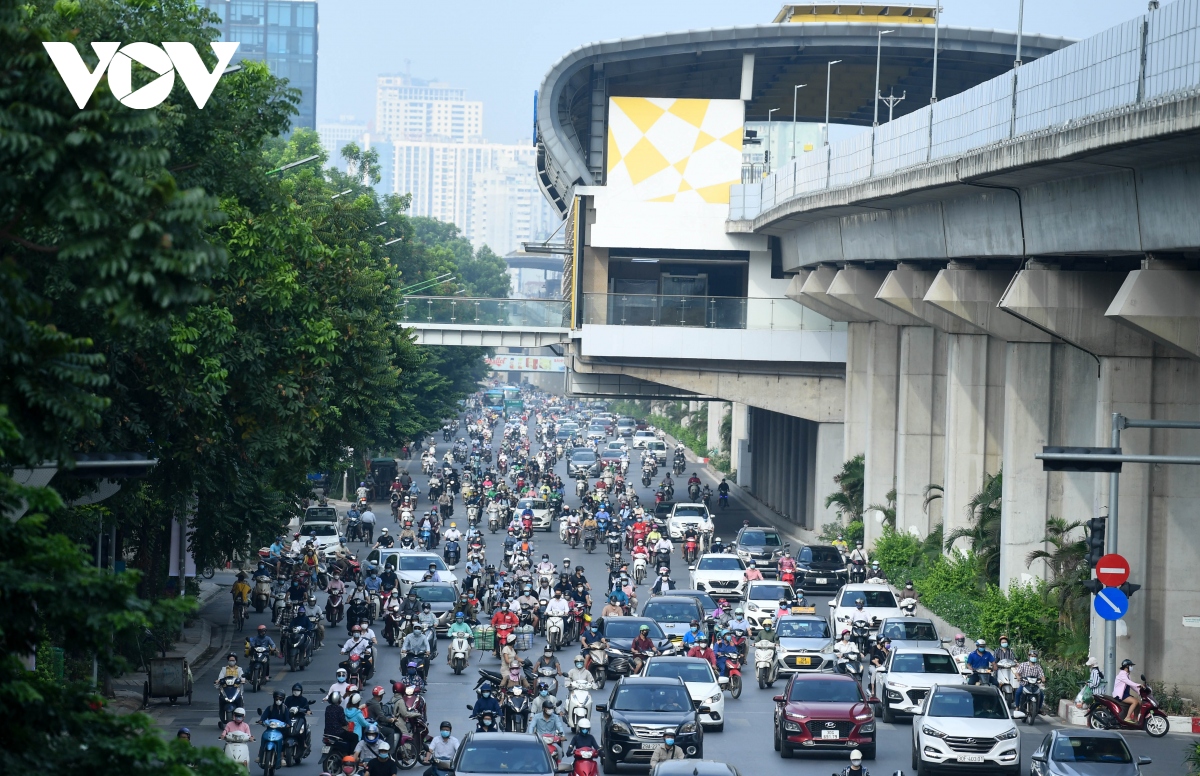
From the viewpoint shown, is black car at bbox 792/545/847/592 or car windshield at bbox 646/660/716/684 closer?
car windshield at bbox 646/660/716/684

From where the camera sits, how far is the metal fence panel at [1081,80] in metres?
26.8

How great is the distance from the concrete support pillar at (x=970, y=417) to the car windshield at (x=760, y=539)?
7.99 m

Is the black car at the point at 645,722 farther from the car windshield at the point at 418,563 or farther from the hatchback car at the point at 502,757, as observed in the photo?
the car windshield at the point at 418,563

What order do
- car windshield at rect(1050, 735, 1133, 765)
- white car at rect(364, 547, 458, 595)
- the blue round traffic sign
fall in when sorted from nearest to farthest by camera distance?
car windshield at rect(1050, 735, 1133, 765), the blue round traffic sign, white car at rect(364, 547, 458, 595)

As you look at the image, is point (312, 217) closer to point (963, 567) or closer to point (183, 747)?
point (963, 567)

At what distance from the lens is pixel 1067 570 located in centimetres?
3534

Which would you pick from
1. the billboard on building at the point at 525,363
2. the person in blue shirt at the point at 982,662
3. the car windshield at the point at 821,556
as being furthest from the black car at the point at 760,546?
the billboard on building at the point at 525,363

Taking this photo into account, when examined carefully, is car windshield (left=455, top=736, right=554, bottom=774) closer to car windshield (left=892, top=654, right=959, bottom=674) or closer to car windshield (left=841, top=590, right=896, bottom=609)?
car windshield (left=892, top=654, right=959, bottom=674)

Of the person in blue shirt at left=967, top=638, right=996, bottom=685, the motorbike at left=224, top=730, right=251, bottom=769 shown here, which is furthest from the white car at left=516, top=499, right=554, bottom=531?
the motorbike at left=224, top=730, right=251, bottom=769

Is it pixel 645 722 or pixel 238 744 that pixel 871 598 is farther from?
pixel 238 744

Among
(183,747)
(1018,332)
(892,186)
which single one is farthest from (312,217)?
(183,747)

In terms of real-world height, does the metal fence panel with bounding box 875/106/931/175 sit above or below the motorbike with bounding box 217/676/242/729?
above

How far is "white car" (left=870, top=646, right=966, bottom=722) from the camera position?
29453mm

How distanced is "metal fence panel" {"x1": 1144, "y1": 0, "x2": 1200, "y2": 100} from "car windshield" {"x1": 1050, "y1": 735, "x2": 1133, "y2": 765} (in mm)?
8611
